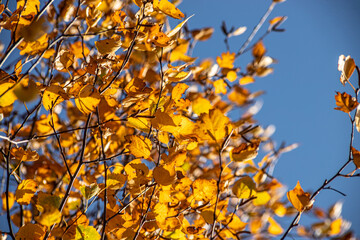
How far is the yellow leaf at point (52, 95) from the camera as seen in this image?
0.72 m

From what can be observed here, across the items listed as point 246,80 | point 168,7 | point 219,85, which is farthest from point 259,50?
point 168,7

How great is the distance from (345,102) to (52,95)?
0.82 metres

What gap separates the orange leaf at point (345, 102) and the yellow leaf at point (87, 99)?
26.8 inches

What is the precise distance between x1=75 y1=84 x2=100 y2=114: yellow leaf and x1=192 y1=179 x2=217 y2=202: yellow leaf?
1.21ft

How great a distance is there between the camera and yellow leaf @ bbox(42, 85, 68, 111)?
72 cm

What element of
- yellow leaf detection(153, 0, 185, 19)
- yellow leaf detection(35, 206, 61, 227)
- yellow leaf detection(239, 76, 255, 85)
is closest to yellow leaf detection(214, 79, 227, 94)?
yellow leaf detection(239, 76, 255, 85)

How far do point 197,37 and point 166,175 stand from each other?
3.59 ft

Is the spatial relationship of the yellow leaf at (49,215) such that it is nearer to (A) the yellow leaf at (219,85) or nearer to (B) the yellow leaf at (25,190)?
(B) the yellow leaf at (25,190)

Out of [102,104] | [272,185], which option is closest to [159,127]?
[102,104]

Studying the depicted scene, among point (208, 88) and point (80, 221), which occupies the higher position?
point (208, 88)

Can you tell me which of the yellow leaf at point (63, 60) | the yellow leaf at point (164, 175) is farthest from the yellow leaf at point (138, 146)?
the yellow leaf at point (63, 60)

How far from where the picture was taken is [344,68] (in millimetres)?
830

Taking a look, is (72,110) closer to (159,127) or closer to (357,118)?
(159,127)

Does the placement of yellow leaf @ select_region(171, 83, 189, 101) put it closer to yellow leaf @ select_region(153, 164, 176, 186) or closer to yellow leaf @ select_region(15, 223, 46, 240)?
yellow leaf @ select_region(153, 164, 176, 186)
